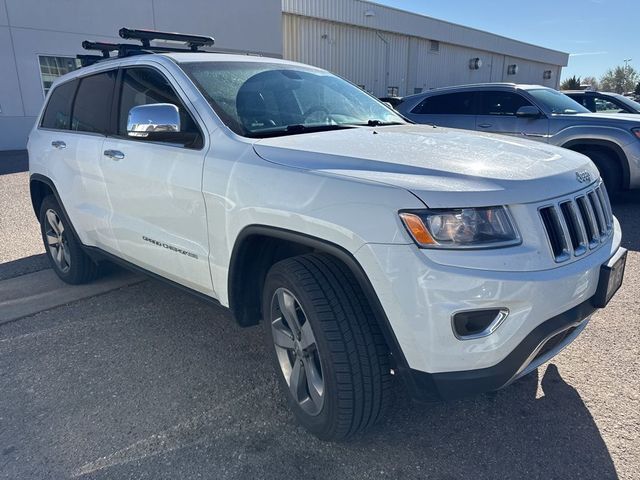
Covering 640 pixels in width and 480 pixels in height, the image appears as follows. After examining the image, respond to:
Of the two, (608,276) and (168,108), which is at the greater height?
(168,108)

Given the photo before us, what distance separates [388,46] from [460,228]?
22970 mm

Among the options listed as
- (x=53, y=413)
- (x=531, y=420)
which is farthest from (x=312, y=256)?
(x=53, y=413)

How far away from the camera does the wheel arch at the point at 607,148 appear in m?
6.66

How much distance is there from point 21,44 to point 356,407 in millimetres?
15323

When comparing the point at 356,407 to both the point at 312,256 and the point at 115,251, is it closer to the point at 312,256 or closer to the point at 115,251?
the point at 312,256

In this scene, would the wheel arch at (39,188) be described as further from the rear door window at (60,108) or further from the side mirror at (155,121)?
the side mirror at (155,121)

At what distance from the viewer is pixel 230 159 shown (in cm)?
251

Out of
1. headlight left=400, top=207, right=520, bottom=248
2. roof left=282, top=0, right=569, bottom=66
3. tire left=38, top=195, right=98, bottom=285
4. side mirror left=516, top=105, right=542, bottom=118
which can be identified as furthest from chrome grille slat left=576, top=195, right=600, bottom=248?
roof left=282, top=0, right=569, bottom=66

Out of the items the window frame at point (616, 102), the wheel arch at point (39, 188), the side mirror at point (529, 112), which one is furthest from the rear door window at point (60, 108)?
the window frame at point (616, 102)

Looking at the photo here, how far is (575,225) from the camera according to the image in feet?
6.90

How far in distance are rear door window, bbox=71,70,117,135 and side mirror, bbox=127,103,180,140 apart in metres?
0.95

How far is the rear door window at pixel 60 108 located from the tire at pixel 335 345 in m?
3.02

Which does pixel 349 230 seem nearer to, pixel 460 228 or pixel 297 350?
pixel 460 228

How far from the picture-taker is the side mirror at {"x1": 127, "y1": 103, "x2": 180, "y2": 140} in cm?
272
